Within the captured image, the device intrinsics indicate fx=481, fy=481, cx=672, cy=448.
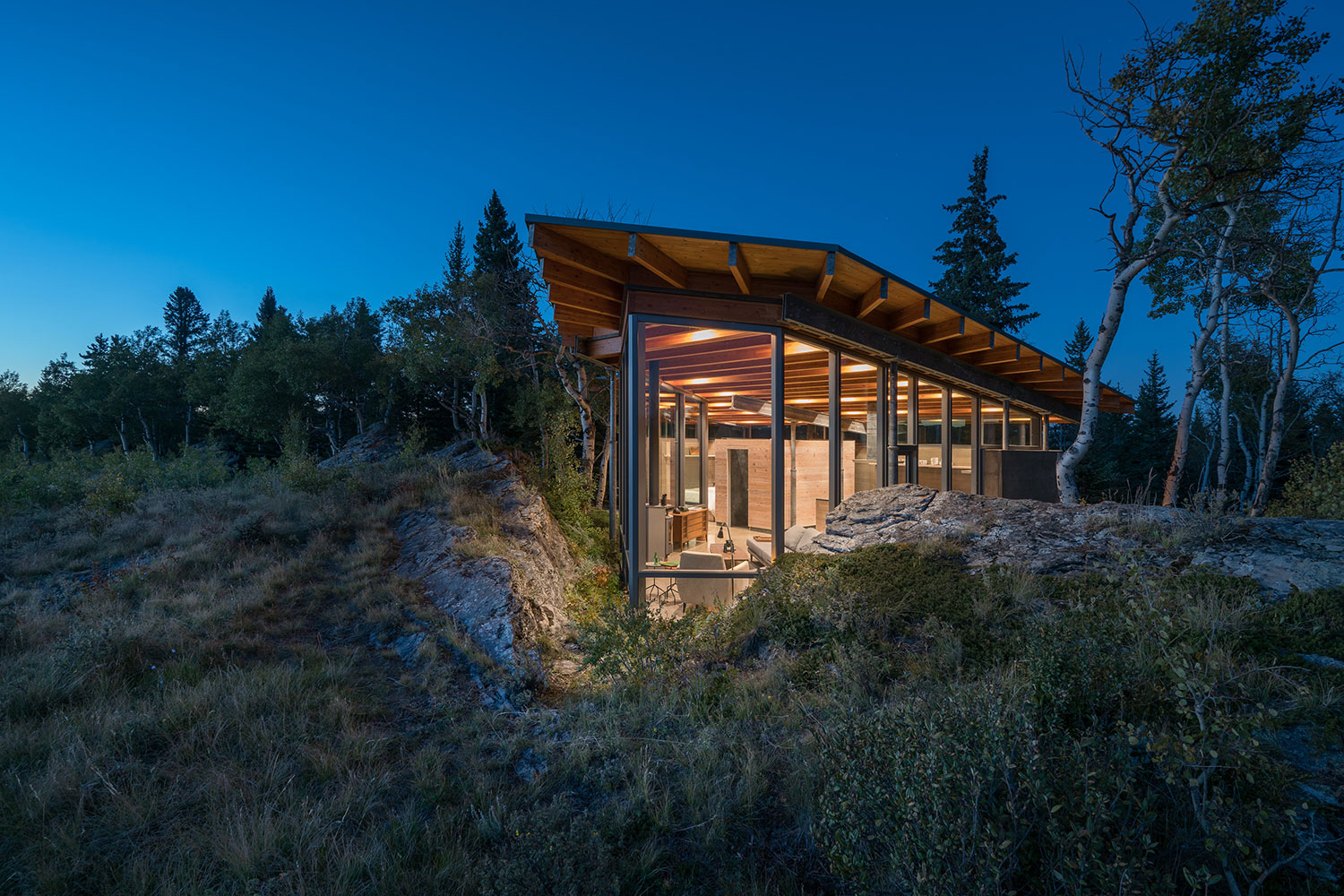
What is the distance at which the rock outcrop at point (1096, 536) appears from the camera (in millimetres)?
3301

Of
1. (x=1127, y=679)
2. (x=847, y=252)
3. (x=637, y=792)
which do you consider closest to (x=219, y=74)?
(x=847, y=252)

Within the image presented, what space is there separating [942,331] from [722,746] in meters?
7.61

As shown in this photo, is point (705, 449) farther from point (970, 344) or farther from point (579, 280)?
point (970, 344)

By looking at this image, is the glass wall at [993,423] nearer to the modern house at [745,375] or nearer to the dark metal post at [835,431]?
the modern house at [745,375]

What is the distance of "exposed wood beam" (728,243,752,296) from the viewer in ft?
16.6

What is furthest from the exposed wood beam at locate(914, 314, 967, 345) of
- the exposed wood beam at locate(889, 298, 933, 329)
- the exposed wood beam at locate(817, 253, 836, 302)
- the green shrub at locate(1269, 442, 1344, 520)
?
the green shrub at locate(1269, 442, 1344, 520)

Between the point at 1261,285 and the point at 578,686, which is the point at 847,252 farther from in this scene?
the point at 1261,285

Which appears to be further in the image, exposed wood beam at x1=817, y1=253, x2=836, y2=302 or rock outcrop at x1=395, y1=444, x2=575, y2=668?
exposed wood beam at x1=817, y1=253, x2=836, y2=302

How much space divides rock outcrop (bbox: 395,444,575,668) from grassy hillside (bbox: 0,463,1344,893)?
1.59ft

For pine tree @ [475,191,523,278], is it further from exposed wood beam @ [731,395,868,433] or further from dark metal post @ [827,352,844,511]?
dark metal post @ [827,352,844,511]

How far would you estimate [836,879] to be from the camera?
1.89 metres

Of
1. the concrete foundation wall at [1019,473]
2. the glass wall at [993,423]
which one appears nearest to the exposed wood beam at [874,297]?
the concrete foundation wall at [1019,473]

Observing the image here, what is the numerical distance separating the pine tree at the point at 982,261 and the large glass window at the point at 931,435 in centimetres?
1514

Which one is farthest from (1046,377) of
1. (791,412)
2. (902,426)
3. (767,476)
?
(767,476)
